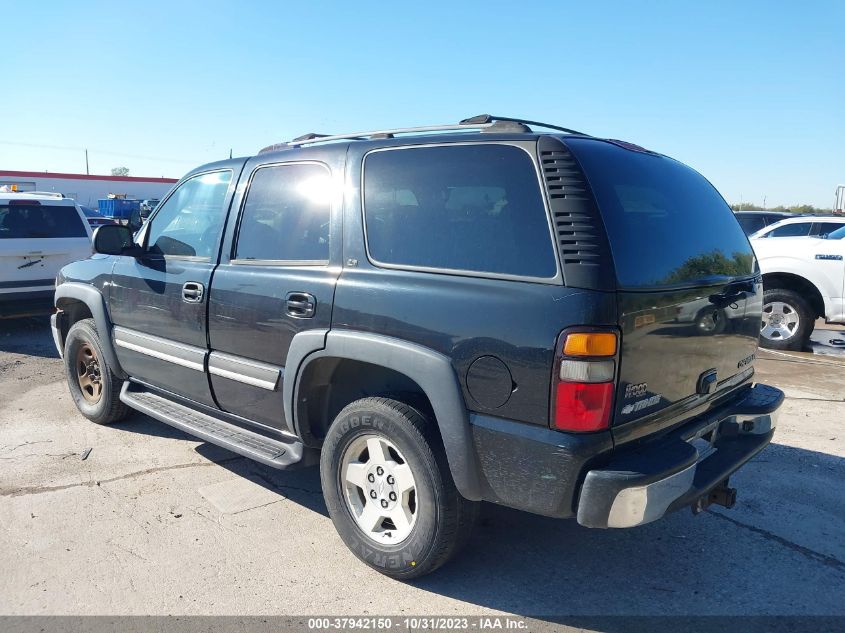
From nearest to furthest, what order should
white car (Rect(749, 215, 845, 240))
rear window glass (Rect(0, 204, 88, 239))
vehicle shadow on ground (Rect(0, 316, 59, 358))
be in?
vehicle shadow on ground (Rect(0, 316, 59, 358)), rear window glass (Rect(0, 204, 88, 239)), white car (Rect(749, 215, 845, 240))

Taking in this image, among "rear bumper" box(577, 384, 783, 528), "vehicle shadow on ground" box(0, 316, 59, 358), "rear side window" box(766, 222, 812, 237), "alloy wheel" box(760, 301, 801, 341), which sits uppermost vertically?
"rear side window" box(766, 222, 812, 237)

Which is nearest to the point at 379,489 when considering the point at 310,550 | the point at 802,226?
the point at 310,550

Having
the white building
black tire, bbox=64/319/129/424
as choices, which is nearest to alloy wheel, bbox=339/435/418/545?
black tire, bbox=64/319/129/424

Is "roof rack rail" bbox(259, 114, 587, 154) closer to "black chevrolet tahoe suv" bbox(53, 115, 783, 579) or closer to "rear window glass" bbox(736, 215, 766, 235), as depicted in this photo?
"black chevrolet tahoe suv" bbox(53, 115, 783, 579)

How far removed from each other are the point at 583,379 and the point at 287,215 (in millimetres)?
1970

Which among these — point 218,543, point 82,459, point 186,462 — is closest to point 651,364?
point 218,543

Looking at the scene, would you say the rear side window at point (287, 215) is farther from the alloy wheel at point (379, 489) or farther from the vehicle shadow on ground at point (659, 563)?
the vehicle shadow on ground at point (659, 563)

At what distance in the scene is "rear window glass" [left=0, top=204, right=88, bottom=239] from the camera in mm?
8500

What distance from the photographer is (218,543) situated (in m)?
3.48

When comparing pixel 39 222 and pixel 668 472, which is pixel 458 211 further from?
pixel 39 222

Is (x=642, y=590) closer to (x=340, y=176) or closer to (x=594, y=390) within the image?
(x=594, y=390)

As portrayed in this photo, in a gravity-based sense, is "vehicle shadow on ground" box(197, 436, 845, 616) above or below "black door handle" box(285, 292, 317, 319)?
below

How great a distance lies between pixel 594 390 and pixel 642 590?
1.22 m

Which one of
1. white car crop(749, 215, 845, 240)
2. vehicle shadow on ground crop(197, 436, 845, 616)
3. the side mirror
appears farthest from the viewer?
white car crop(749, 215, 845, 240)
